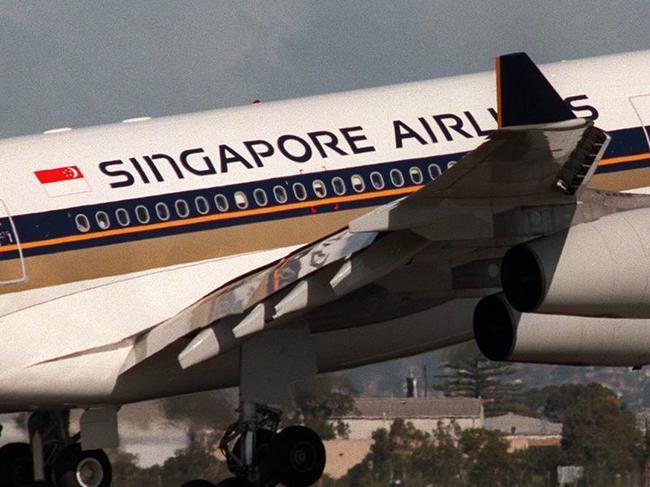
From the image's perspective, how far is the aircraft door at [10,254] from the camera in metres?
24.0

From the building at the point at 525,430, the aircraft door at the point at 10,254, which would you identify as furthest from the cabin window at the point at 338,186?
the building at the point at 525,430

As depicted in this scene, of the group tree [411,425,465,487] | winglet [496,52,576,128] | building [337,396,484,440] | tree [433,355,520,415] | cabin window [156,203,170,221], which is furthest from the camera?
tree [433,355,520,415]

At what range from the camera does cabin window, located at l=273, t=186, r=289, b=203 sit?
82.1ft

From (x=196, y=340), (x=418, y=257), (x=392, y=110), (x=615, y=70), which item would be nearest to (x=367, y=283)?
(x=418, y=257)

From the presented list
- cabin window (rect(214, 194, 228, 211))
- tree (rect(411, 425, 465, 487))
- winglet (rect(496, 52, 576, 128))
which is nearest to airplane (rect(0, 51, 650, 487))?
cabin window (rect(214, 194, 228, 211))

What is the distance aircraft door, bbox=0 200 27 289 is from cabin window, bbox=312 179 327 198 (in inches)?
155

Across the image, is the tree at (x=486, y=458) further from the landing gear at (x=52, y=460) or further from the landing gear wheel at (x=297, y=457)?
the landing gear at (x=52, y=460)

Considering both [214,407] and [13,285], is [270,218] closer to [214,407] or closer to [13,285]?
[13,285]

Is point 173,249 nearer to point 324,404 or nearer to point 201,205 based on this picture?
point 201,205

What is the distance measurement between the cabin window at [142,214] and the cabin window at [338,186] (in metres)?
2.51

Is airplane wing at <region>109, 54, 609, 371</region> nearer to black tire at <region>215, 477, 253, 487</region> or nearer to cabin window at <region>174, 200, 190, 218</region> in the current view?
cabin window at <region>174, 200, 190, 218</region>

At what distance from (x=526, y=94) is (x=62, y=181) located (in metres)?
7.61

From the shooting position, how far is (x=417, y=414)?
33062 mm

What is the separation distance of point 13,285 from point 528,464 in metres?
10.4
